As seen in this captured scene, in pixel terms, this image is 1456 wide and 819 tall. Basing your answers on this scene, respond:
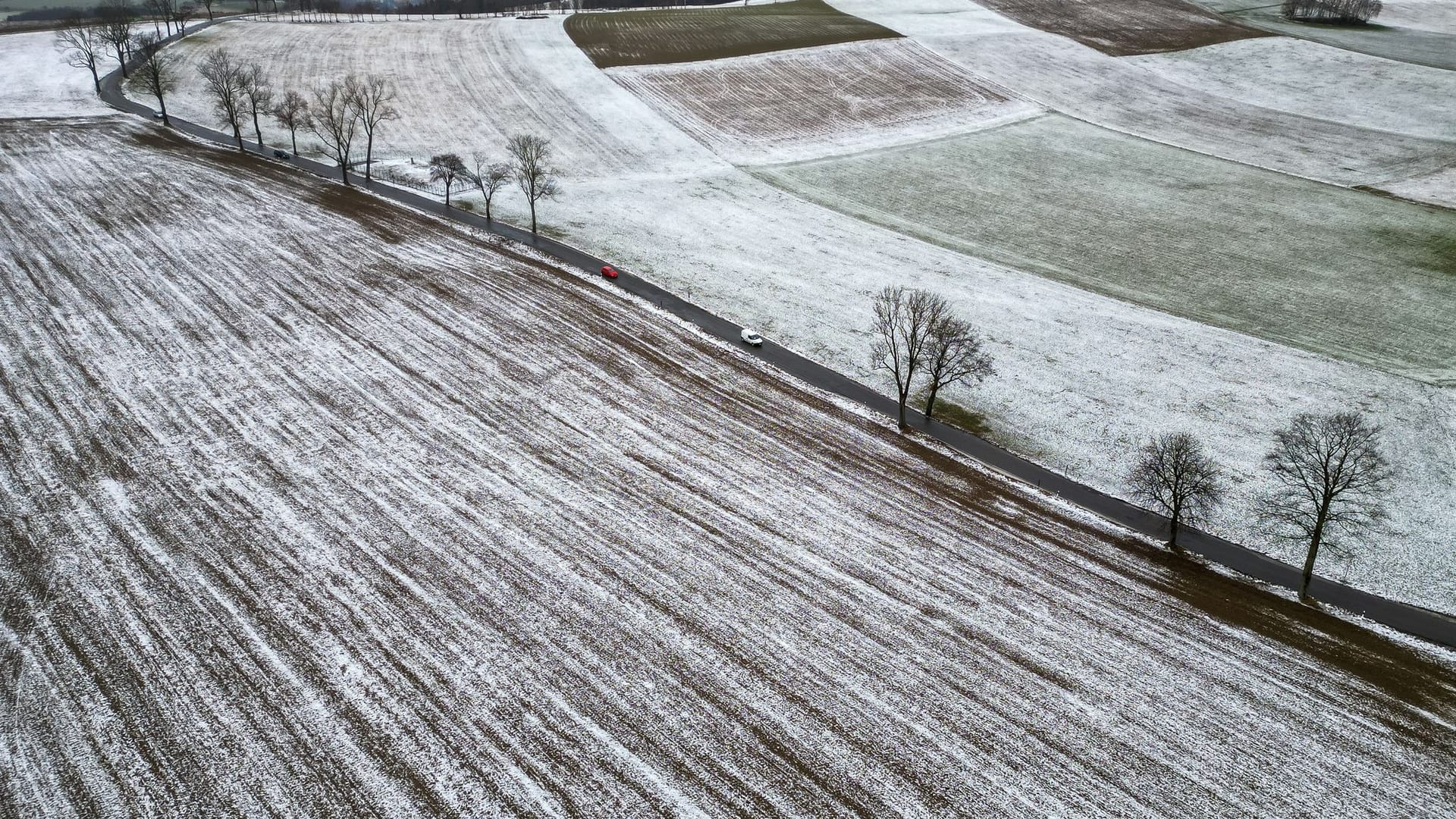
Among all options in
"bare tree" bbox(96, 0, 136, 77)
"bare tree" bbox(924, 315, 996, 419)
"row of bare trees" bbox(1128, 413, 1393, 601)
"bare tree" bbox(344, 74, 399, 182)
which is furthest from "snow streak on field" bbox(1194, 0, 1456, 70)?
"bare tree" bbox(96, 0, 136, 77)

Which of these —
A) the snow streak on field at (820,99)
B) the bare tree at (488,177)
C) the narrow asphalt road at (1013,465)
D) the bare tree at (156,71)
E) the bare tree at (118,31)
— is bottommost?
the narrow asphalt road at (1013,465)

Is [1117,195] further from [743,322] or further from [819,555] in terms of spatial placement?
[819,555]

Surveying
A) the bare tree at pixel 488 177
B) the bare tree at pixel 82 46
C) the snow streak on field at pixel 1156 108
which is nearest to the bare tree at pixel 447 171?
the bare tree at pixel 488 177

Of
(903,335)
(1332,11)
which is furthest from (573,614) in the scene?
(1332,11)

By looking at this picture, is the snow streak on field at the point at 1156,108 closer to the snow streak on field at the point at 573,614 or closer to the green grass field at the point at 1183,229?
the green grass field at the point at 1183,229

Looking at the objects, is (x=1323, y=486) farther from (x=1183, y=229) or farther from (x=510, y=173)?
(x=510, y=173)
